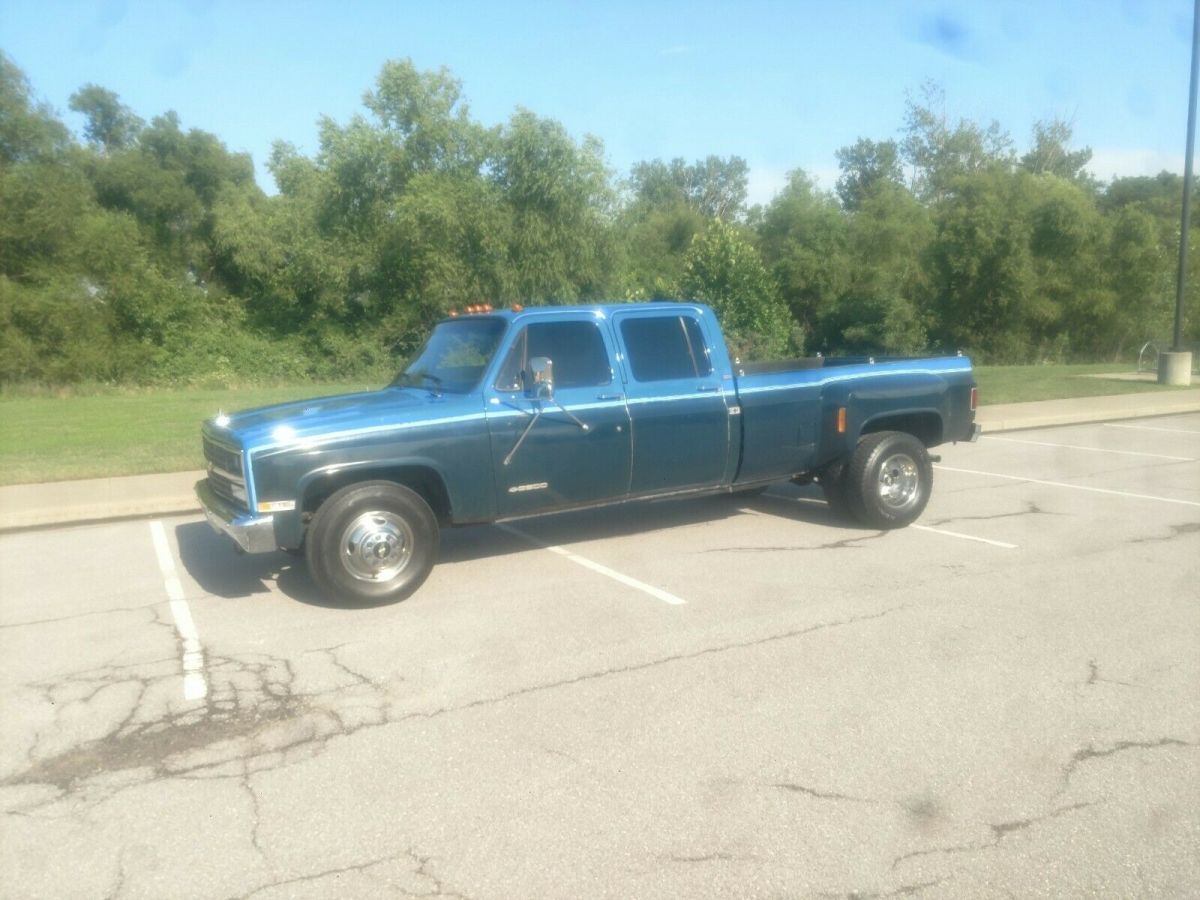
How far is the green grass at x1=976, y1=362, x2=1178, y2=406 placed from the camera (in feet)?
65.9

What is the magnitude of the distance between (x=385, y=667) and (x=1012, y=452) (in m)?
10.6

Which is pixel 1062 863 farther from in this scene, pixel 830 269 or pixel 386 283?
pixel 830 269

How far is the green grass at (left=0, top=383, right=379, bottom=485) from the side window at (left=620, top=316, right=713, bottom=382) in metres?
7.03

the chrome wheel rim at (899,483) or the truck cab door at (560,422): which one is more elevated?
the truck cab door at (560,422)

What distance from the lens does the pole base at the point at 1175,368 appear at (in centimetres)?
2283

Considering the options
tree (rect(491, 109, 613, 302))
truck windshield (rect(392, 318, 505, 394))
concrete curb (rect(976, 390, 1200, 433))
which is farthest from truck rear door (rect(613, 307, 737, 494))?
tree (rect(491, 109, 613, 302))

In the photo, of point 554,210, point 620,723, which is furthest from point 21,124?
point 620,723

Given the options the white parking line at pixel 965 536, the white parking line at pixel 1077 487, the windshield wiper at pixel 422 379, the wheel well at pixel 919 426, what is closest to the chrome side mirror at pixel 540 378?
the windshield wiper at pixel 422 379

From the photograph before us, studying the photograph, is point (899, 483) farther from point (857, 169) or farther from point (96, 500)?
point (857, 169)

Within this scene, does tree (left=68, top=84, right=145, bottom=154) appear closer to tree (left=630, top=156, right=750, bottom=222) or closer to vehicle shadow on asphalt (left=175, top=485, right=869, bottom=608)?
tree (left=630, top=156, right=750, bottom=222)

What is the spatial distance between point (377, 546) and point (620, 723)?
260 centimetres

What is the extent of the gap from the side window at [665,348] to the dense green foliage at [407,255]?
25.2m

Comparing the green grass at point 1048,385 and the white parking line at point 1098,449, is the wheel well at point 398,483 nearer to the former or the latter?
the white parking line at point 1098,449

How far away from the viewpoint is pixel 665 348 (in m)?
8.16
